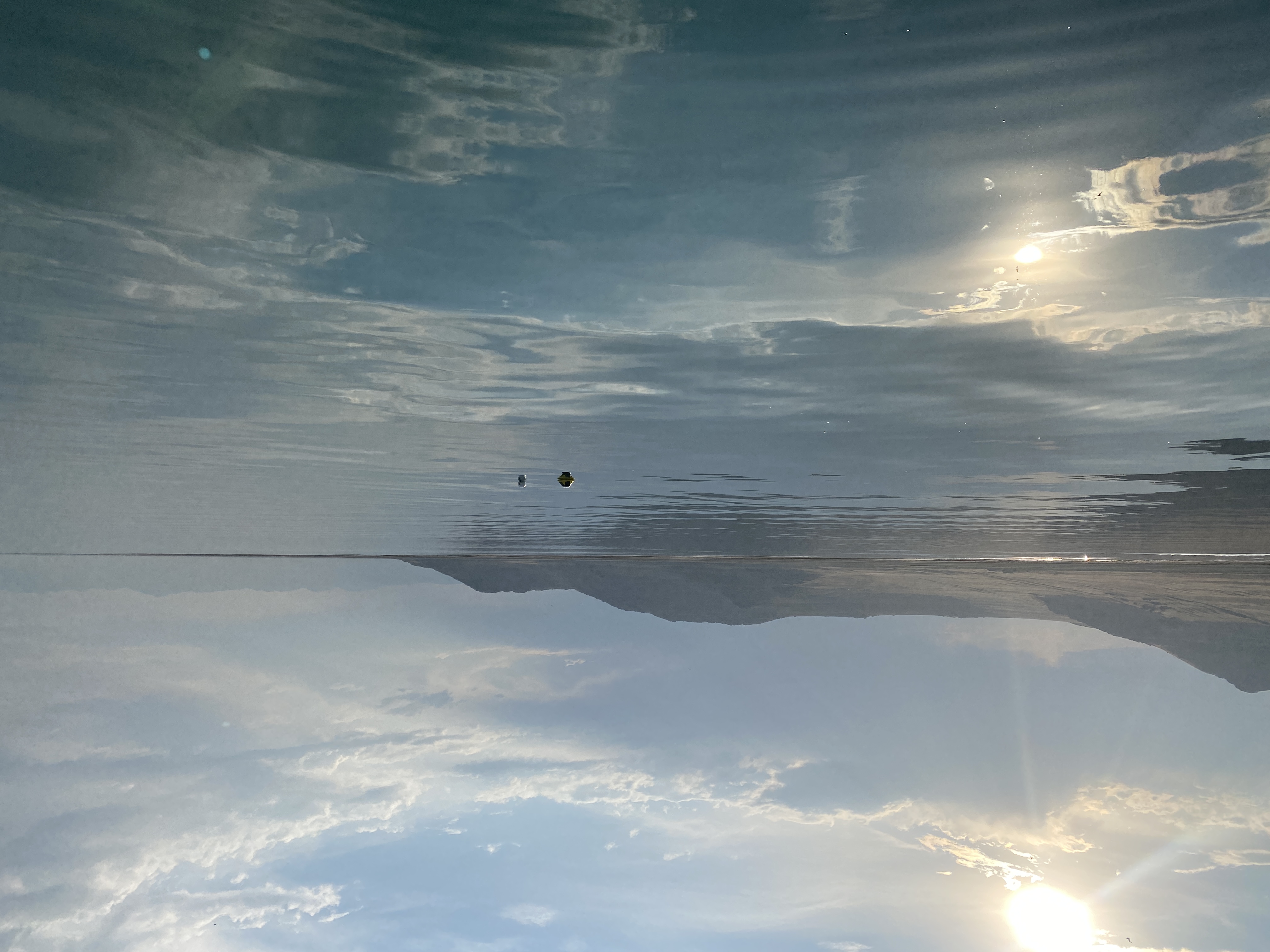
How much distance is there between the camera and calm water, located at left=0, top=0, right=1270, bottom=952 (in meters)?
1.34

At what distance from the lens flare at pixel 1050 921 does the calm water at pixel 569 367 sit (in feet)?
0.12

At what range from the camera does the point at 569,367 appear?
2395mm

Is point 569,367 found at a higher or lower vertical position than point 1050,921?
higher

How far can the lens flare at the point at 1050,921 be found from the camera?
896cm

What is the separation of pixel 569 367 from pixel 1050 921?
34.0 feet

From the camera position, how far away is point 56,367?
7.61ft

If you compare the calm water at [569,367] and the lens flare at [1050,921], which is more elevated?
the calm water at [569,367]

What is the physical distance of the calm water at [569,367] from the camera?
4.40 ft

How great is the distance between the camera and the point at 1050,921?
9.09 m

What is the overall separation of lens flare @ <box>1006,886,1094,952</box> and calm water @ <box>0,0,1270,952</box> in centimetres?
4

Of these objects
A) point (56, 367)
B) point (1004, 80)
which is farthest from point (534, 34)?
point (56, 367)

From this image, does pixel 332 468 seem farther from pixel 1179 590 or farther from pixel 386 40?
pixel 1179 590

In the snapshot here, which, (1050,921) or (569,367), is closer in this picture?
(569,367)

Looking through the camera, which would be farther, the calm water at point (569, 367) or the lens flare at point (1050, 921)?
the lens flare at point (1050, 921)
